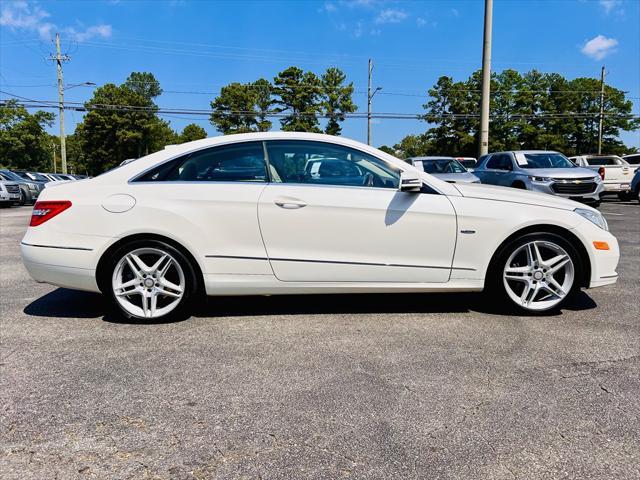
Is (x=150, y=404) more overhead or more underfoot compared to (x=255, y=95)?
more underfoot

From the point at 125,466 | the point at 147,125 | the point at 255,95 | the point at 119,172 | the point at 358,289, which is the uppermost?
the point at 255,95

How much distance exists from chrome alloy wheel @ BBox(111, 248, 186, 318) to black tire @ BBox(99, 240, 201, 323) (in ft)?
0.08

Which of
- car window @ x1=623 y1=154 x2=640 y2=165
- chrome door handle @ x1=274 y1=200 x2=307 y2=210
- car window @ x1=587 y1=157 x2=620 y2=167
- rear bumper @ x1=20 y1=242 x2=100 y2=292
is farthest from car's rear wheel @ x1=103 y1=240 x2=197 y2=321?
car window @ x1=623 y1=154 x2=640 y2=165

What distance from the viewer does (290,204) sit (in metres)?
3.85

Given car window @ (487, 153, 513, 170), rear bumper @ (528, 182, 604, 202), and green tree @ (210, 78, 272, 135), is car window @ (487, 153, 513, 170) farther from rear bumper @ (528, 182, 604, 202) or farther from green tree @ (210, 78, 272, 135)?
green tree @ (210, 78, 272, 135)

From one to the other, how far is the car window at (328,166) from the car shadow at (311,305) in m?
1.15

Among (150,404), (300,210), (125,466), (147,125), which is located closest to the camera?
(125,466)

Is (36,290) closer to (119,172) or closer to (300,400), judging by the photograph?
(119,172)

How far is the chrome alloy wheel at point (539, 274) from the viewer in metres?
4.05

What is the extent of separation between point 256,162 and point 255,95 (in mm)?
57386

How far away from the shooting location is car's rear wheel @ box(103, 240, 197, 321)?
3.89 metres

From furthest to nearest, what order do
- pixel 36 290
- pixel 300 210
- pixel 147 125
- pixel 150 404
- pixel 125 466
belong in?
1. pixel 147 125
2. pixel 36 290
3. pixel 300 210
4. pixel 150 404
5. pixel 125 466

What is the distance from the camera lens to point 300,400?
2.64 m

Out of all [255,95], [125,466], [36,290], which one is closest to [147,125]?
[255,95]
